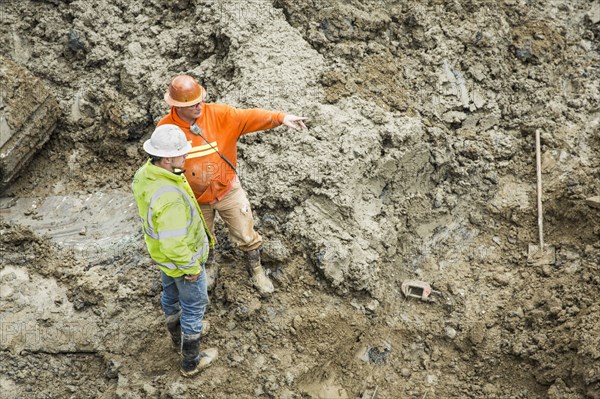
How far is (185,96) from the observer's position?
173 inches

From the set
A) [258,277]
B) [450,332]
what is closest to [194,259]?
[258,277]

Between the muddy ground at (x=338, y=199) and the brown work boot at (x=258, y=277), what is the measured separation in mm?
113

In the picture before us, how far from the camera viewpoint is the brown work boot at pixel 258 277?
509cm

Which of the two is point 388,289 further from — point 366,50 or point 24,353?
point 24,353

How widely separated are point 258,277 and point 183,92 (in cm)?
161

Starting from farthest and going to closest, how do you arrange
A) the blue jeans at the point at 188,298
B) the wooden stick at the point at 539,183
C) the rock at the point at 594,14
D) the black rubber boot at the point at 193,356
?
the rock at the point at 594,14
the wooden stick at the point at 539,183
the black rubber boot at the point at 193,356
the blue jeans at the point at 188,298

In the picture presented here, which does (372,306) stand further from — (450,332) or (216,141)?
(216,141)

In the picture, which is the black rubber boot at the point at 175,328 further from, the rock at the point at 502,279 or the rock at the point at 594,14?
the rock at the point at 594,14

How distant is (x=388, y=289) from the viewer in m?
5.52

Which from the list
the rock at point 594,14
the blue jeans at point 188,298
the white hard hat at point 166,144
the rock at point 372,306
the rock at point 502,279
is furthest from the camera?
the rock at point 594,14

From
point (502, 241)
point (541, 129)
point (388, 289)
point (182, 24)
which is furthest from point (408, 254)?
point (182, 24)

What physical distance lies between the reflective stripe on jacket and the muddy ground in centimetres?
112

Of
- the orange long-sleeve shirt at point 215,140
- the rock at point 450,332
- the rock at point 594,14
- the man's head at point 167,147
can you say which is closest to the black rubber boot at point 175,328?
the orange long-sleeve shirt at point 215,140

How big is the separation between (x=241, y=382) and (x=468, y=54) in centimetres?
382
